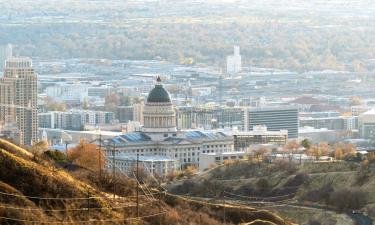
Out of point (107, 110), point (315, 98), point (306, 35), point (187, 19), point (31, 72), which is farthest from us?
point (187, 19)

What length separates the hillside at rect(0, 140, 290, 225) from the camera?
23766mm

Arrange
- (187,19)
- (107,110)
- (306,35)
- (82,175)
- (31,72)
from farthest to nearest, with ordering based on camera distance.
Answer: (187,19), (306,35), (107,110), (31,72), (82,175)

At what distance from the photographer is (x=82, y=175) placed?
93.1 feet

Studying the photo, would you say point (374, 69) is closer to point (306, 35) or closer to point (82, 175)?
point (306, 35)

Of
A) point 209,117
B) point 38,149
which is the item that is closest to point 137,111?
point 209,117

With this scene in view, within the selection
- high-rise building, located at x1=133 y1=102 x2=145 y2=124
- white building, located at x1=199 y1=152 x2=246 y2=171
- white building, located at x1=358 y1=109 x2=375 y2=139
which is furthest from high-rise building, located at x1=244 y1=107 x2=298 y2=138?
white building, located at x1=199 y1=152 x2=246 y2=171

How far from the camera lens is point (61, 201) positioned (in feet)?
80.9

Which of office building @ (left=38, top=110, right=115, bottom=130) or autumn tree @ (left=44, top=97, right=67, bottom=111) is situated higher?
autumn tree @ (left=44, top=97, right=67, bottom=111)

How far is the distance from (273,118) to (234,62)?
52.8 m

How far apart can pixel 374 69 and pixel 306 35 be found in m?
22.6

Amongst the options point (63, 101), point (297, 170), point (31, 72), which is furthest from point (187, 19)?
point (297, 170)

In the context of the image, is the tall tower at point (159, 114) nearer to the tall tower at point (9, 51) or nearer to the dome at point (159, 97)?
the dome at point (159, 97)

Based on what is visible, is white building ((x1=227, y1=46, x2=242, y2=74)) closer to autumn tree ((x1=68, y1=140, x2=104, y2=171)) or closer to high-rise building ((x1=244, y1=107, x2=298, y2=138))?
high-rise building ((x1=244, y1=107, x2=298, y2=138))

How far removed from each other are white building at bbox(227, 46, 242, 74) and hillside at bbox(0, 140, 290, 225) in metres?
101
